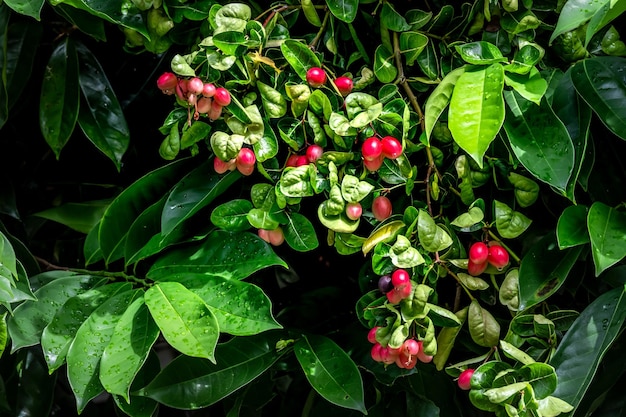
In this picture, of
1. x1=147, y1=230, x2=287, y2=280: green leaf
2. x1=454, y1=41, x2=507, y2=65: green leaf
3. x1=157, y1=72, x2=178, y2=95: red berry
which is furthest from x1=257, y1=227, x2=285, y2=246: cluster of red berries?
x1=454, y1=41, x2=507, y2=65: green leaf

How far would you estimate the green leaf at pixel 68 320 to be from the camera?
0.98 metres

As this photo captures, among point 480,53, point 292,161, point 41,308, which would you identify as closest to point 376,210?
point 292,161

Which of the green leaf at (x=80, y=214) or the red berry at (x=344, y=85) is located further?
the green leaf at (x=80, y=214)

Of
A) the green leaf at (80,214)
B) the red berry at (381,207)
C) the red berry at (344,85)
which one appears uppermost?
the red berry at (344,85)

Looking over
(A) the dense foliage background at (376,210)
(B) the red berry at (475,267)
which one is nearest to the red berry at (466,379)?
(A) the dense foliage background at (376,210)

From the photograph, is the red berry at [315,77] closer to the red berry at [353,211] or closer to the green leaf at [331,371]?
the red berry at [353,211]

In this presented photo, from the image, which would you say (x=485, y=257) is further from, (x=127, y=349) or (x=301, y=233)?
(x=127, y=349)

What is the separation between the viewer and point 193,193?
1047mm

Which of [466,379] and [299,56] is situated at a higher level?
[299,56]

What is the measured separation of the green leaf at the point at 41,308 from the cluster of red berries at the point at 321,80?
17.3 inches

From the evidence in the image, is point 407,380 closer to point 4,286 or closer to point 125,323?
point 125,323

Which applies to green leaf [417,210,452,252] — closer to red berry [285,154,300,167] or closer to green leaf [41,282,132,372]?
red berry [285,154,300,167]

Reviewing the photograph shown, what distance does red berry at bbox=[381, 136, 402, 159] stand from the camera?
0.90m

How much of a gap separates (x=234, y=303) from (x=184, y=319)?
0.07 metres
